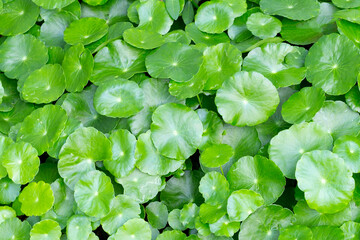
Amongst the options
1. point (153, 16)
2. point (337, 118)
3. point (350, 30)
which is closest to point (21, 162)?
point (153, 16)

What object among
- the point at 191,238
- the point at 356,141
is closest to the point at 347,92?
the point at 356,141

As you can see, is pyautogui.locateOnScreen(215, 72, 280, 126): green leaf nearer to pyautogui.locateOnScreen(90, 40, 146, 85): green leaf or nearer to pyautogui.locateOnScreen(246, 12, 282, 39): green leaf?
pyautogui.locateOnScreen(246, 12, 282, 39): green leaf

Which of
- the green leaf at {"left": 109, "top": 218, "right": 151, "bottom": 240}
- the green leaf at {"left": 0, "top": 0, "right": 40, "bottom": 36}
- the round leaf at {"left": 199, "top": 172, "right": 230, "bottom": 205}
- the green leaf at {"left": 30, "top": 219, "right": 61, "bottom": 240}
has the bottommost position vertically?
the green leaf at {"left": 30, "top": 219, "right": 61, "bottom": 240}

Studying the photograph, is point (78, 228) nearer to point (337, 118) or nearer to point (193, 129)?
point (193, 129)

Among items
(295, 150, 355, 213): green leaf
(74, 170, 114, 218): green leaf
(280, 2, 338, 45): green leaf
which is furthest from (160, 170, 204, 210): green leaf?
(280, 2, 338, 45): green leaf

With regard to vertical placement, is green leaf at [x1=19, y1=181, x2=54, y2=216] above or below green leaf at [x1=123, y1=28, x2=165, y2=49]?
below

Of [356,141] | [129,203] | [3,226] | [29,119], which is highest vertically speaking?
[356,141]

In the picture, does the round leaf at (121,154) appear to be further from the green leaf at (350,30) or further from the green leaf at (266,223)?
the green leaf at (350,30)

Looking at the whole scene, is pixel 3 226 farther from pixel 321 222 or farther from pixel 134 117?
pixel 321 222
